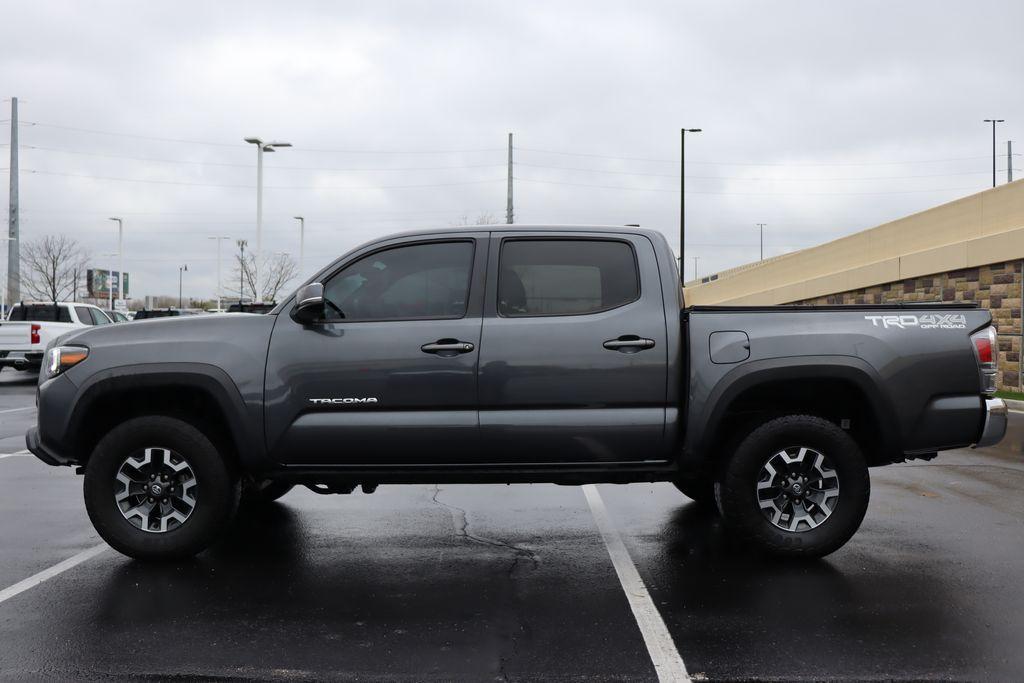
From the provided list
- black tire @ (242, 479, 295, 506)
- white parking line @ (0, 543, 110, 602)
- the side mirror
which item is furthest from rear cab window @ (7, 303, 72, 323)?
the side mirror

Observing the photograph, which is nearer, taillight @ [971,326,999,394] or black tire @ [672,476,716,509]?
taillight @ [971,326,999,394]

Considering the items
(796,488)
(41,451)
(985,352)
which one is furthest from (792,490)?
(41,451)

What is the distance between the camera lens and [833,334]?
5.39m

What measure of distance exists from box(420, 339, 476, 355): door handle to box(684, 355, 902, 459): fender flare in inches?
54.1

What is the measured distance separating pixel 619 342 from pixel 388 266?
150 cm

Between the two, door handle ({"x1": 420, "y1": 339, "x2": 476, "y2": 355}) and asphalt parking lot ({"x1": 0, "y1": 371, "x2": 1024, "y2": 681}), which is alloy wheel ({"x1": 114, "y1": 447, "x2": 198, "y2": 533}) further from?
door handle ({"x1": 420, "y1": 339, "x2": 476, "y2": 355})

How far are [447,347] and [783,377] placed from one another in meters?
1.97

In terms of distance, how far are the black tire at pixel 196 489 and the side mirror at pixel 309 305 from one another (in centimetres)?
92

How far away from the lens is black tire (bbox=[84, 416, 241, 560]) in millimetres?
5391

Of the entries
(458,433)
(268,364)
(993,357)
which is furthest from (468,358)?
(993,357)

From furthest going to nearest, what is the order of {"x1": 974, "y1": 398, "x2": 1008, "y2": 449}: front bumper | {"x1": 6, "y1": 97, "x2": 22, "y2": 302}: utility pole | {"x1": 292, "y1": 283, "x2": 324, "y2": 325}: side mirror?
{"x1": 6, "y1": 97, "x2": 22, "y2": 302}: utility pole, {"x1": 974, "y1": 398, "x2": 1008, "y2": 449}: front bumper, {"x1": 292, "y1": 283, "x2": 324, "y2": 325}: side mirror

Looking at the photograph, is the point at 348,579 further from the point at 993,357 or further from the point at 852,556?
the point at 993,357

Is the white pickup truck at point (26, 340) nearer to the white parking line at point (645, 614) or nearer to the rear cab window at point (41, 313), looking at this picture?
the rear cab window at point (41, 313)

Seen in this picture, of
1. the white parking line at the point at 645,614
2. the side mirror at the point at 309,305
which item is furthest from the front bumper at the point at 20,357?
the white parking line at the point at 645,614
